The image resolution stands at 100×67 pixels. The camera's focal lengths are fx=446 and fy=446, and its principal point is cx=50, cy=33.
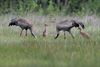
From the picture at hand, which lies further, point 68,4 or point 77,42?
point 68,4

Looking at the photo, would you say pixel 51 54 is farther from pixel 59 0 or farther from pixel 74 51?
pixel 59 0

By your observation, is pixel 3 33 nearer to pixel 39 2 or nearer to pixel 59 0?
pixel 59 0

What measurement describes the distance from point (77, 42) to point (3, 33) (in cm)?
336

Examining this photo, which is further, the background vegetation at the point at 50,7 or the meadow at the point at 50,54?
the background vegetation at the point at 50,7

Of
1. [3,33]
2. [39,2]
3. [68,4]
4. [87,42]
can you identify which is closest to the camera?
[87,42]

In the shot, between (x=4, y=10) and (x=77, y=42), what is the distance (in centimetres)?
1328

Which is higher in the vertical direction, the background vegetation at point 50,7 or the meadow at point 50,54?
the meadow at point 50,54

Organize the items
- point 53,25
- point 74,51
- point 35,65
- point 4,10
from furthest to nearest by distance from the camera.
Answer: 1. point 4,10
2. point 53,25
3. point 74,51
4. point 35,65

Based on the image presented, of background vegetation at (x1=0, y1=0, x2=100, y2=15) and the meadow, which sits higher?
the meadow

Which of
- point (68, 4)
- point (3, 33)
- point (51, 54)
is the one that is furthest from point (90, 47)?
point (68, 4)

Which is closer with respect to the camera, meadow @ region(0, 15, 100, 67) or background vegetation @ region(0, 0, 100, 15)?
meadow @ region(0, 15, 100, 67)

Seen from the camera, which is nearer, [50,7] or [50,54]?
[50,54]

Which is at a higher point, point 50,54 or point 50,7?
point 50,54

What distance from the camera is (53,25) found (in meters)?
16.8
